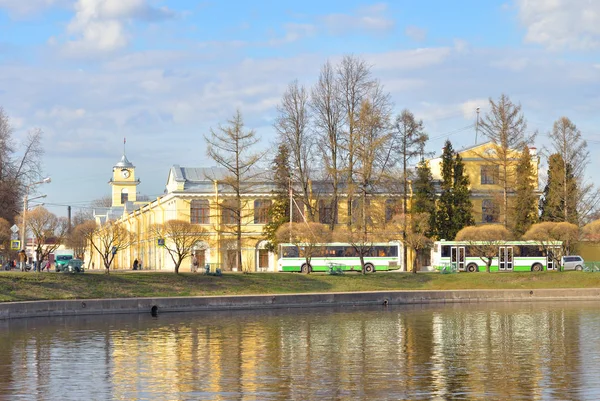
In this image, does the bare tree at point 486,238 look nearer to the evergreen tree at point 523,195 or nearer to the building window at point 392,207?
the evergreen tree at point 523,195

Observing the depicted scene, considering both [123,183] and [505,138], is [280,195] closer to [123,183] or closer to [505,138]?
[505,138]

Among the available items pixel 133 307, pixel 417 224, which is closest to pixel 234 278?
pixel 133 307

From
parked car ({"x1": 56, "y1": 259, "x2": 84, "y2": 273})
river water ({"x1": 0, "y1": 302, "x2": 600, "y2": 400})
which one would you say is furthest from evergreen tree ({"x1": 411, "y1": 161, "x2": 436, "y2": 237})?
river water ({"x1": 0, "y1": 302, "x2": 600, "y2": 400})

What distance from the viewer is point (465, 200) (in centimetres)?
8231

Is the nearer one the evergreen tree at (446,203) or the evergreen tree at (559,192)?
the evergreen tree at (559,192)

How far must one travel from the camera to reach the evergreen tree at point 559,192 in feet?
256

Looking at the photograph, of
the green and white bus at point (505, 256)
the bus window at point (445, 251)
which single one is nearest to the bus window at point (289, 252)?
the green and white bus at point (505, 256)

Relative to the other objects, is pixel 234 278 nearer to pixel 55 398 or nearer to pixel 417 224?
pixel 417 224

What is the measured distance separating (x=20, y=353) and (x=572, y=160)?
56.8 meters

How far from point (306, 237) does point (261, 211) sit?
14.5 meters

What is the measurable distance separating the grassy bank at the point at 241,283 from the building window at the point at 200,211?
17.5 metres

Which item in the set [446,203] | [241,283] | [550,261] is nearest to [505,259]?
[550,261]

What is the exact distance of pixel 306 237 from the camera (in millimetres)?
71250

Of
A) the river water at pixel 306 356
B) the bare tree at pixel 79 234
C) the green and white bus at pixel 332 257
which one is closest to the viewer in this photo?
the river water at pixel 306 356
